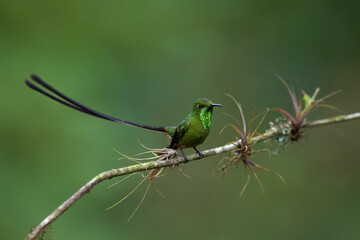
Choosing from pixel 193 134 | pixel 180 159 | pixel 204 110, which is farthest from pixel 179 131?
pixel 180 159

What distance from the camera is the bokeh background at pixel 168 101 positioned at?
6332 mm

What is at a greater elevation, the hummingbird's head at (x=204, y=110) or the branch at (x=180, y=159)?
the hummingbird's head at (x=204, y=110)

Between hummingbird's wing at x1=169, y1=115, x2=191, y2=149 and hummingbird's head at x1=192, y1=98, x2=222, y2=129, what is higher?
hummingbird's head at x1=192, y1=98, x2=222, y2=129

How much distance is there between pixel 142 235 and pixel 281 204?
7.30 ft

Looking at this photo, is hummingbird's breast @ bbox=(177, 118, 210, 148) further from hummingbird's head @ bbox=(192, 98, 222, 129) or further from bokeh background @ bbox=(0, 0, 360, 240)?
bokeh background @ bbox=(0, 0, 360, 240)

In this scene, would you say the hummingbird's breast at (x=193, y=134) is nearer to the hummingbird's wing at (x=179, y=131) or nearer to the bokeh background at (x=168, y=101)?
the hummingbird's wing at (x=179, y=131)

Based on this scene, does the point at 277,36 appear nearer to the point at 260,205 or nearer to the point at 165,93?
the point at 165,93

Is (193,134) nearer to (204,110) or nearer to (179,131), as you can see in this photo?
(179,131)

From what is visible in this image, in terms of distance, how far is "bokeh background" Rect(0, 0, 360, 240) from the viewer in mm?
6332

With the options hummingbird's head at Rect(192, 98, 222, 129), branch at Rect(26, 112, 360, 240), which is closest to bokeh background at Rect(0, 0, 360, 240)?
hummingbird's head at Rect(192, 98, 222, 129)

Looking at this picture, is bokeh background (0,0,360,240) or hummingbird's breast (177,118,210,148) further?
bokeh background (0,0,360,240)

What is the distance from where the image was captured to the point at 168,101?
7645 mm

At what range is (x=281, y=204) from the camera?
261 inches

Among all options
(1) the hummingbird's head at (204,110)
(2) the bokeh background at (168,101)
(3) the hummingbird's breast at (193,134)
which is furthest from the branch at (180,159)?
(2) the bokeh background at (168,101)
